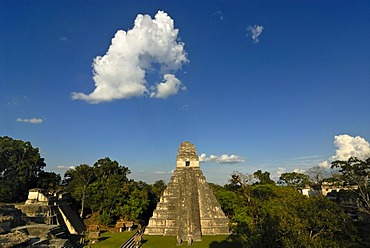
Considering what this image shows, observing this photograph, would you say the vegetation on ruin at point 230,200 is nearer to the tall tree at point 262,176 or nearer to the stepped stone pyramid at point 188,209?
the stepped stone pyramid at point 188,209

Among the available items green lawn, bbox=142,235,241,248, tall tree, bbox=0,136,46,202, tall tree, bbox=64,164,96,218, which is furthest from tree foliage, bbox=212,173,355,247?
tall tree, bbox=0,136,46,202

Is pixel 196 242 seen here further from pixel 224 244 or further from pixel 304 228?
pixel 304 228

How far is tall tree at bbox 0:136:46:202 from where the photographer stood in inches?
1267

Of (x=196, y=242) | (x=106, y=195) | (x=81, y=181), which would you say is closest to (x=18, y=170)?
(x=81, y=181)

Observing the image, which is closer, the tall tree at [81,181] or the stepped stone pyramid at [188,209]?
the stepped stone pyramid at [188,209]

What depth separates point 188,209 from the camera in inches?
967

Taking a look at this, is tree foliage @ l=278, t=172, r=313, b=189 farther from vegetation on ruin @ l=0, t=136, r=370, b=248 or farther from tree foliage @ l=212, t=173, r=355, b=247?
tree foliage @ l=212, t=173, r=355, b=247

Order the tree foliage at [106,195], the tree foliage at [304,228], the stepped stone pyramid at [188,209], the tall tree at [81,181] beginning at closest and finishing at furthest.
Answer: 1. the tree foliage at [304,228]
2. the stepped stone pyramid at [188,209]
3. the tree foliage at [106,195]
4. the tall tree at [81,181]

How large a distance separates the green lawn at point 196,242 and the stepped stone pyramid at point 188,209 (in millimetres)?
841

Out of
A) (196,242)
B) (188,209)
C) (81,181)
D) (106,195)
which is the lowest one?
(196,242)

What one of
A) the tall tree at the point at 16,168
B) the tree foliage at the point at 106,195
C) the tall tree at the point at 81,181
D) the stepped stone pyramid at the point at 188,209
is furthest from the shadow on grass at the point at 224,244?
the tall tree at the point at 16,168

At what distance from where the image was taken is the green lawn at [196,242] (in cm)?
1998

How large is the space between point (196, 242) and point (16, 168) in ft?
90.1

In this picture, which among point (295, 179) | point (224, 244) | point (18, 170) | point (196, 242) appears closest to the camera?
point (224, 244)
